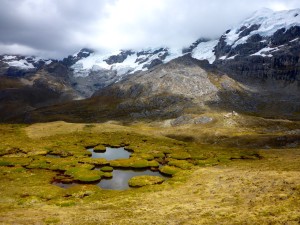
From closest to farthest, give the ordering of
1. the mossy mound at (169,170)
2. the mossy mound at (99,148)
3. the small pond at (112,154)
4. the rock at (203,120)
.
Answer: the mossy mound at (169,170) → the small pond at (112,154) → the mossy mound at (99,148) → the rock at (203,120)

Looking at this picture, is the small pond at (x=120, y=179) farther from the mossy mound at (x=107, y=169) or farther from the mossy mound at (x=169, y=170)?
the mossy mound at (x=169, y=170)

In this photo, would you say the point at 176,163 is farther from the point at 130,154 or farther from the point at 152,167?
the point at 130,154

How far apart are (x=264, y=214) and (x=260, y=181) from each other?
19.8m

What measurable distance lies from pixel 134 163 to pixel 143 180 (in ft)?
60.5

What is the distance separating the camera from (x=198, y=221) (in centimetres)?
3997

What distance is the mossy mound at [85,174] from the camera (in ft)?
240

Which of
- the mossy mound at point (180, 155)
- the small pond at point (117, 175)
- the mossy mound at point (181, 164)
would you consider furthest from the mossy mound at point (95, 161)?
the mossy mound at point (180, 155)

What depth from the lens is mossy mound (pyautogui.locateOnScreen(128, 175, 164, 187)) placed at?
228 ft

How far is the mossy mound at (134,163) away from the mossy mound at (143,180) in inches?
536

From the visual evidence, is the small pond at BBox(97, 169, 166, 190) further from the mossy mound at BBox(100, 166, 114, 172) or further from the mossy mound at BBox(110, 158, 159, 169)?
the mossy mound at BBox(110, 158, 159, 169)

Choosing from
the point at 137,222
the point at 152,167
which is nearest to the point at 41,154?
the point at 152,167

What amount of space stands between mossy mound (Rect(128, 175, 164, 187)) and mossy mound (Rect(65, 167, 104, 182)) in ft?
27.1

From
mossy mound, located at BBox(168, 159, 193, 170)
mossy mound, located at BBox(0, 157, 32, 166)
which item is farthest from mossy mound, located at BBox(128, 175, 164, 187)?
mossy mound, located at BBox(0, 157, 32, 166)

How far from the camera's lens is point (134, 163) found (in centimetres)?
9025
